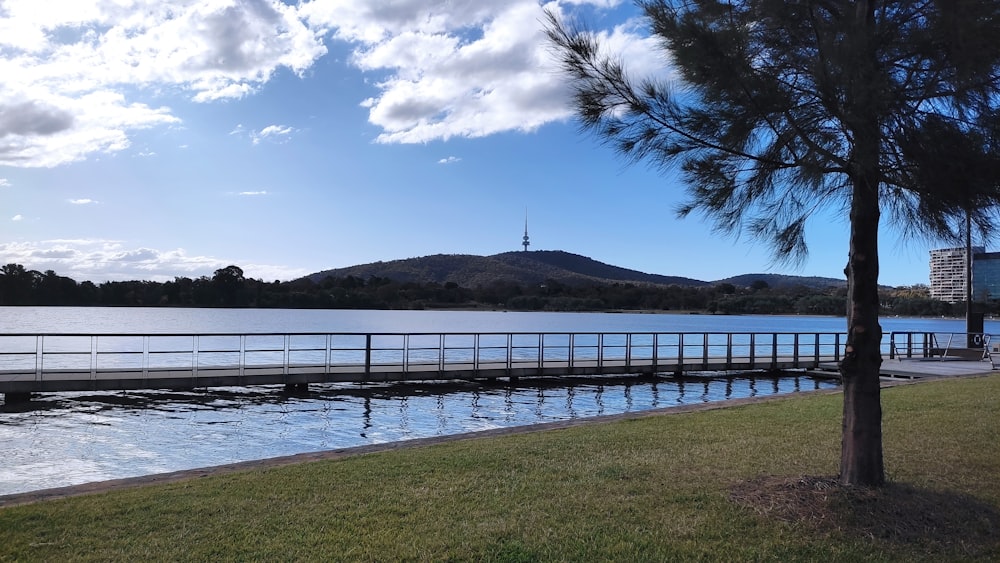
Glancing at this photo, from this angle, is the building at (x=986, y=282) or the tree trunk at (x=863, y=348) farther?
the building at (x=986, y=282)

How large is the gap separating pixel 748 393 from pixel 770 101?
1559 centimetres

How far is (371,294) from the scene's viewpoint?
8288 centimetres

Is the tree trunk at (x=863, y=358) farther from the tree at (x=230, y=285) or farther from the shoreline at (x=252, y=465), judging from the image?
the tree at (x=230, y=285)

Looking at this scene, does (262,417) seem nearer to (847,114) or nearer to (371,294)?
(847,114)

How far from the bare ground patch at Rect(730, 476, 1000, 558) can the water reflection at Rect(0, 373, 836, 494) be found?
7215mm

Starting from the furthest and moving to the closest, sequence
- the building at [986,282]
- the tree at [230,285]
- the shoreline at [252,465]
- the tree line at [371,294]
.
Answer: the tree at [230,285]
the tree line at [371,294]
the building at [986,282]
the shoreline at [252,465]

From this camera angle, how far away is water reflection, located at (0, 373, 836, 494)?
10172 millimetres

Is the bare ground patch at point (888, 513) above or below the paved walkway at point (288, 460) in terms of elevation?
above

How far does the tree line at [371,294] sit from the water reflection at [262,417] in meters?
45.9

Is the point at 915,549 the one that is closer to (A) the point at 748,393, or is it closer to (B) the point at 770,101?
(B) the point at 770,101

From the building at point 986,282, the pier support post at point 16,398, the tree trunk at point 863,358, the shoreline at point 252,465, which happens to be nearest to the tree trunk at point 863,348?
the tree trunk at point 863,358

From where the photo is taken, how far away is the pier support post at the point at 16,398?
15.9 metres

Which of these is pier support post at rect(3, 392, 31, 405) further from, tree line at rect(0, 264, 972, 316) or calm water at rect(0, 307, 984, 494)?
tree line at rect(0, 264, 972, 316)

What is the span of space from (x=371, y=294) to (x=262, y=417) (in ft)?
227
